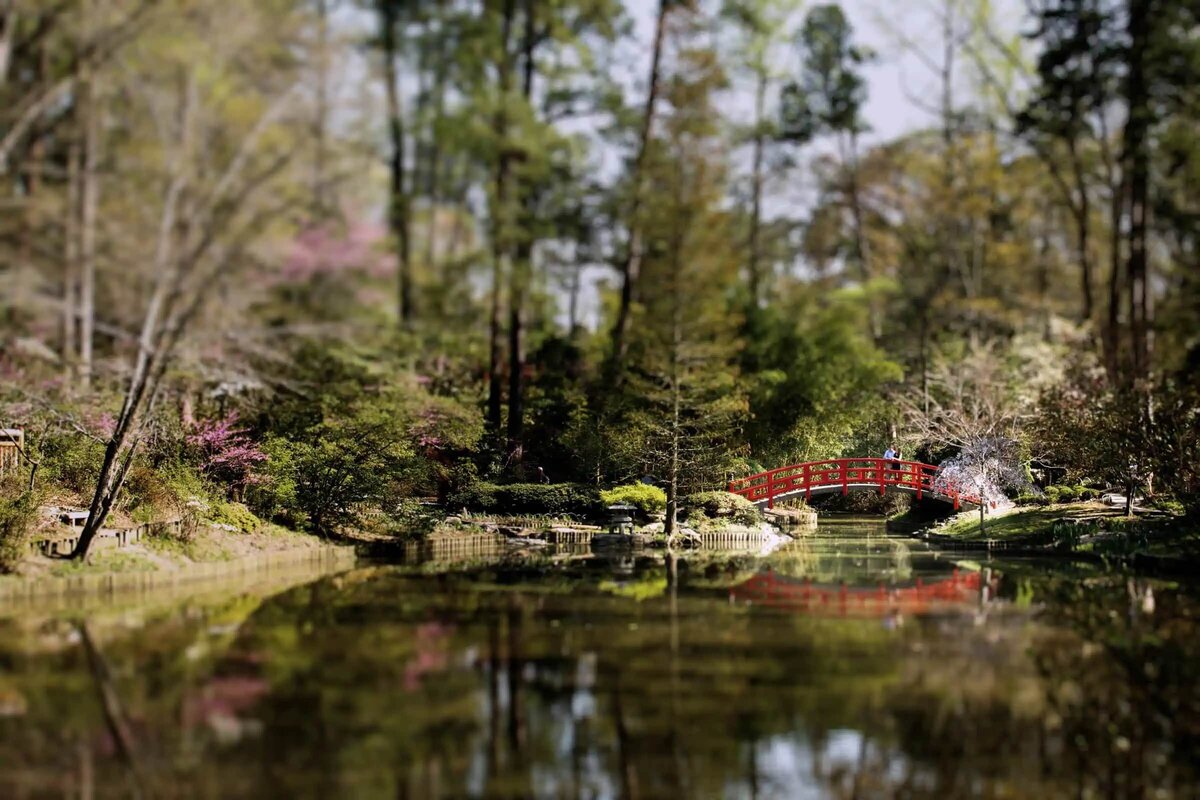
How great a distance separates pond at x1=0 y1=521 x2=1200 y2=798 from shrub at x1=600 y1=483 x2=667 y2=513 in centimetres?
1178

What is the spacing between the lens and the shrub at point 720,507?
88.3ft

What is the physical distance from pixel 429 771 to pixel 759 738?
1.99 m

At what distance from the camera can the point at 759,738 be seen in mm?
7039

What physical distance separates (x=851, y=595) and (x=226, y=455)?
9831 millimetres

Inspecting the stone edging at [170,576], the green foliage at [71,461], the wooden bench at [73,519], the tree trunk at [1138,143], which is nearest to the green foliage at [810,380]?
the tree trunk at [1138,143]

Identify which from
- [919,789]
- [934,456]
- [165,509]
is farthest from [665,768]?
[934,456]

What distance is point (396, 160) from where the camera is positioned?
95.1 ft

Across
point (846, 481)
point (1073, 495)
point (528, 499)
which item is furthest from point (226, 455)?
point (1073, 495)

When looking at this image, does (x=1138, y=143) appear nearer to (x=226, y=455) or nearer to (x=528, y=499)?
(x=528, y=499)

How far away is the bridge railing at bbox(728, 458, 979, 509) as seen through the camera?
29.7 m

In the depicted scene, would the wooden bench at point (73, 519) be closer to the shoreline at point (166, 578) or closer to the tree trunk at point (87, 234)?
the shoreline at point (166, 578)

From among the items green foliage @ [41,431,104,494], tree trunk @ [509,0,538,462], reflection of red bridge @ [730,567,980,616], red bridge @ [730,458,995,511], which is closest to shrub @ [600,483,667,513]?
tree trunk @ [509,0,538,462]

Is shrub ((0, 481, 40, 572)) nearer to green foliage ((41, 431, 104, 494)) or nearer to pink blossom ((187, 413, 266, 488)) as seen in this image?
green foliage ((41, 431, 104, 494))

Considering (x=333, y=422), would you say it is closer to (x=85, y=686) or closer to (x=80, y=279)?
(x=80, y=279)
